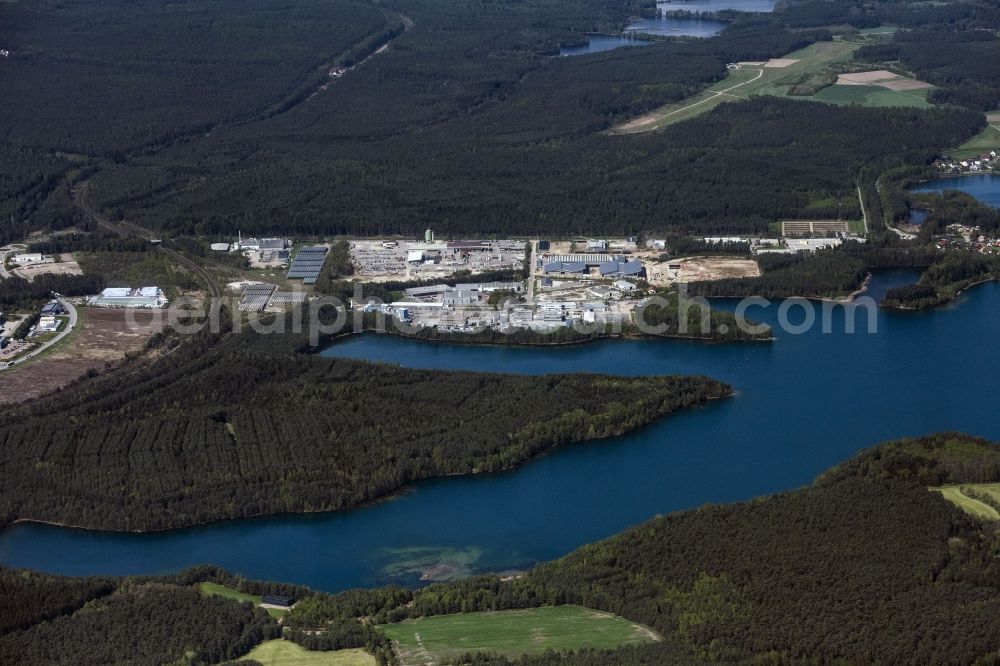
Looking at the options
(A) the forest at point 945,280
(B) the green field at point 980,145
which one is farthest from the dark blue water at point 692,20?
(A) the forest at point 945,280

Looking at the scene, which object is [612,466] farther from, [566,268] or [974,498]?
[566,268]

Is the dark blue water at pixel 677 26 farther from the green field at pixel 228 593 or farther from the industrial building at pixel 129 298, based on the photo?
the green field at pixel 228 593

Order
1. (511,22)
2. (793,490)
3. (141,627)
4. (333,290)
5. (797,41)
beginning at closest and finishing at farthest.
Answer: (141,627) < (793,490) < (333,290) < (797,41) < (511,22)

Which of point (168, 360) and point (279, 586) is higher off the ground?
point (168, 360)

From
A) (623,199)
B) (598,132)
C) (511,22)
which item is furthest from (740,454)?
(511,22)

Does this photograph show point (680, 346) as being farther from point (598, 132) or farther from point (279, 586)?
point (598, 132)

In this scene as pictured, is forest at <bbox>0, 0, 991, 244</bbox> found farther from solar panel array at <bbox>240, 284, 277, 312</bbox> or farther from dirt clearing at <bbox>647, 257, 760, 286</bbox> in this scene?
solar panel array at <bbox>240, 284, 277, 312</bbox>

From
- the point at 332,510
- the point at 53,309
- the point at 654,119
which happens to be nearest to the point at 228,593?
the point at 332,510
